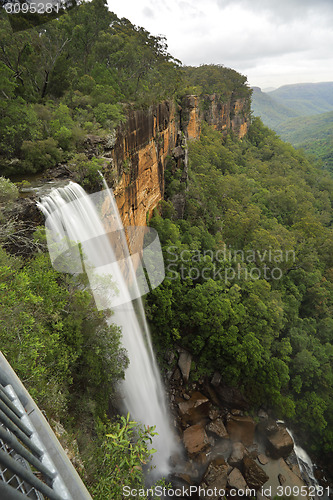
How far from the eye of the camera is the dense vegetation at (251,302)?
1498 centimetres

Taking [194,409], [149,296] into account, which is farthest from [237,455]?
[149,296]

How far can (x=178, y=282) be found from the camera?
1639 centimetres

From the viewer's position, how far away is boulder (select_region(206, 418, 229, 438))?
14047 mm

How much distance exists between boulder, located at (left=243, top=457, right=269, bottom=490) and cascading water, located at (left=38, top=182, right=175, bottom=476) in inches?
148

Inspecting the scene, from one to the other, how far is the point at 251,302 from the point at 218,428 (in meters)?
7.27

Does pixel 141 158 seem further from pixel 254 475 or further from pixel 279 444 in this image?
pixel 254 475

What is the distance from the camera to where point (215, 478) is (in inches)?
482

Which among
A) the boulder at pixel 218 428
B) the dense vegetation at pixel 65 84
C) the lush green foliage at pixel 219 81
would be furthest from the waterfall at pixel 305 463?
the lush green foliage at pixel 219 81

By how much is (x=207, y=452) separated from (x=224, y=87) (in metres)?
50.8

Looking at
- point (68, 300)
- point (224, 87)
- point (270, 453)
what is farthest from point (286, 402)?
point (224, 87)

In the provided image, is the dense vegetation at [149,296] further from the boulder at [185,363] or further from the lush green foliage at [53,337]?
the boulder at [185,363]

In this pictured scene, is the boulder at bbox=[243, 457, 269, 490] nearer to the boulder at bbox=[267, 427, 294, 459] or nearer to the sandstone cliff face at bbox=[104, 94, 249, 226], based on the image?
the boulder at bbox=[267, 427, 294, 459]

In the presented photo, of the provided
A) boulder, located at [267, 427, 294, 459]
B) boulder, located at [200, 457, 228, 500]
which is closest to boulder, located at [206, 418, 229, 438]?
boulder, located at [200, 457, 228, 500]

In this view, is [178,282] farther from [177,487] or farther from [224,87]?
[224,87]
